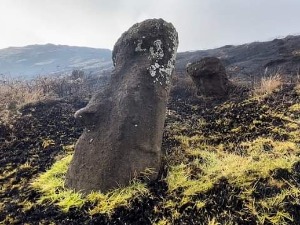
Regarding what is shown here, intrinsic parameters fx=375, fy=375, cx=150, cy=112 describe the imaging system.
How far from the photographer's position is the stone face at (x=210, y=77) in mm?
10828

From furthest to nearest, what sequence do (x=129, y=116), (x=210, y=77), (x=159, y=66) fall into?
1. (x=210, y=77)
2. (x=159, y=66)
3. (x=129, y=116)

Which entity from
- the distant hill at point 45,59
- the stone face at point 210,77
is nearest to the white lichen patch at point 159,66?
the stone face at point 210,77

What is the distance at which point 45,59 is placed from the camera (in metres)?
62.0

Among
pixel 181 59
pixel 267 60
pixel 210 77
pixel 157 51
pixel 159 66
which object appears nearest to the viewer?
pixel 159 66

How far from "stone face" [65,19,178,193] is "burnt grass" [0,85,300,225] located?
45 centimetres

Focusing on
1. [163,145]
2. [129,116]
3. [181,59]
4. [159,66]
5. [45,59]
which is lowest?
[45,59]

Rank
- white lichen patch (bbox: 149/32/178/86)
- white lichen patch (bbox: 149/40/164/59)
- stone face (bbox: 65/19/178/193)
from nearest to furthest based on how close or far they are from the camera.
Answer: stone face (bbox: 65/19/178/193)
white lichen patch (bbox: 149/32/178/86)
white lichen patch (bbox: 149/40/164/59)

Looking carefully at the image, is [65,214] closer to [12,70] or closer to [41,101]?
[41,101]

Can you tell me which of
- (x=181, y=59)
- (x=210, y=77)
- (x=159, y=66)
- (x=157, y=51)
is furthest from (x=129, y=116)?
(x=181, y=59)

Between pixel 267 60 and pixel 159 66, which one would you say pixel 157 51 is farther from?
pixel 267 60

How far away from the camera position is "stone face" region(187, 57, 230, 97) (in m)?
10.8

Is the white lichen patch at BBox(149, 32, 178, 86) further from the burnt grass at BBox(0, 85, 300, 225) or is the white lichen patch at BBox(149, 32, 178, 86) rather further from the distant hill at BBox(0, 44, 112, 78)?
the distant hill at BBox(0, 44, 112, 78)

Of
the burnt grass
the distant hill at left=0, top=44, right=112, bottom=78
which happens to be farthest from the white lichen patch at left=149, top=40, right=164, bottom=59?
the distant hill at left=0, top=44, right=112, bottom=78

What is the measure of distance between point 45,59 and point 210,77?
2164 inches
